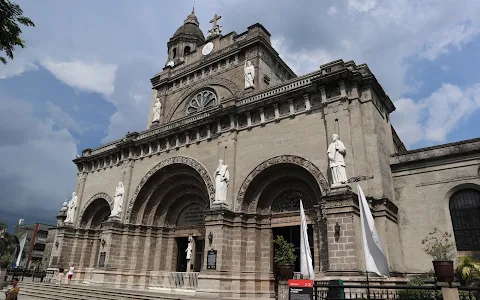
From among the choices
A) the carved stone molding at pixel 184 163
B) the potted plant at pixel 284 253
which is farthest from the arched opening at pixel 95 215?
the potted plant at pixel 284 253

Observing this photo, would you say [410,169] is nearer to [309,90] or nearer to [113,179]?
[309,90]

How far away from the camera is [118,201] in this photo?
81.4 feet

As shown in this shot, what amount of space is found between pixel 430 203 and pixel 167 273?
1668 cm

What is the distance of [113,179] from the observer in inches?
1069

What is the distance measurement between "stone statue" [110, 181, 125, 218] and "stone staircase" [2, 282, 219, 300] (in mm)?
5599

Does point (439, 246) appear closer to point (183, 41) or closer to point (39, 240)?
point (183, 41)

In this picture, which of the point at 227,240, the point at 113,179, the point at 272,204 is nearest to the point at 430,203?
the point at 272,204

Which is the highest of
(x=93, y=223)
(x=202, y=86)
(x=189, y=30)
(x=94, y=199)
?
(x=189, y=30)

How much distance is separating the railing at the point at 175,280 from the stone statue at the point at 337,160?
10874 mm

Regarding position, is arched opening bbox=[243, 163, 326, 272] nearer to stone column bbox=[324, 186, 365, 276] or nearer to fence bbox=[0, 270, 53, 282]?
stone column bbox=[324, 186, 365, 276]

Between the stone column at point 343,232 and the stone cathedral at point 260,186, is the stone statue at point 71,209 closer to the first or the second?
the stone cathedral at point 260,186

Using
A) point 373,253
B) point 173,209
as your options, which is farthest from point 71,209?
point 373,253

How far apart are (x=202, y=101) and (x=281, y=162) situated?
13.2 meters

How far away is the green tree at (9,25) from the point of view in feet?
37.3
